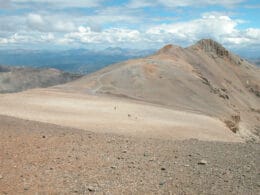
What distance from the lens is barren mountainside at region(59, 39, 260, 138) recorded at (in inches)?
2400

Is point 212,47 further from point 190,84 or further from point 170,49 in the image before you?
point 190,84

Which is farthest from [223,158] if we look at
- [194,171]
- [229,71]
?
[229,71]

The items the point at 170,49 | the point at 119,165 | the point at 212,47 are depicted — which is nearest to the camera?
the point at 119,165

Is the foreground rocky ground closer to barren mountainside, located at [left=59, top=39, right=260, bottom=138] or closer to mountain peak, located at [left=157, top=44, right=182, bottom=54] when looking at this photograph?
barren mountainside, located at [left=59, top=39, right=260, bottom=138]

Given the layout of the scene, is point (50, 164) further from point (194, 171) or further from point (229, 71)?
point (229, 71)

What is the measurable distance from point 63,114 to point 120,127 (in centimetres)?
526

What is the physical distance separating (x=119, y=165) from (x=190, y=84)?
59.8m

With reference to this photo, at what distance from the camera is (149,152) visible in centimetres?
1332

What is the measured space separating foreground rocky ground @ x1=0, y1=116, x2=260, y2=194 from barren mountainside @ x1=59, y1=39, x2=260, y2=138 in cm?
3290

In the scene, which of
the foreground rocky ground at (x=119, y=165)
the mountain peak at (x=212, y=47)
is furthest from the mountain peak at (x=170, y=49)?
the foreground rocky ground at (x=119, y=165)

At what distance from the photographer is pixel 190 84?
232 feet

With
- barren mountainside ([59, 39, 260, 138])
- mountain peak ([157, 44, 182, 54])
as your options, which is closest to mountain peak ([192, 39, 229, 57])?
barren mountainside ([59, 39, 260, 138])

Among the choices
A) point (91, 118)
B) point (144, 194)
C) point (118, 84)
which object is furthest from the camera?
point (118, 84)

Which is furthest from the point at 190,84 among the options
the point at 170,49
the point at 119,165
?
the point at 119,165
